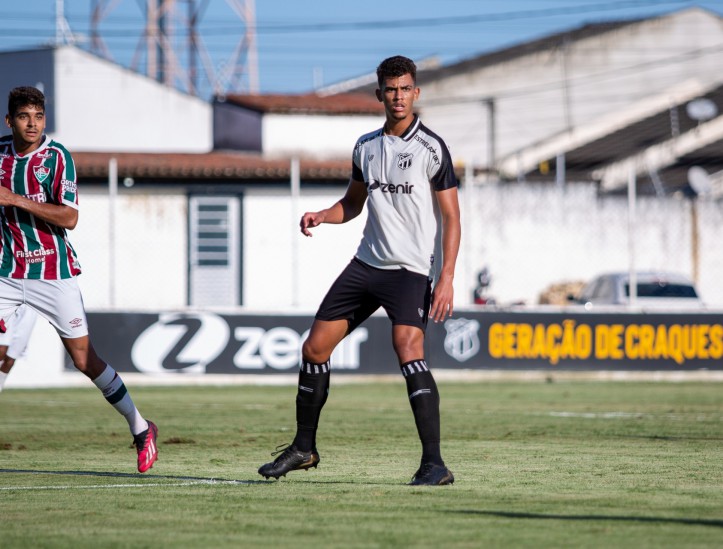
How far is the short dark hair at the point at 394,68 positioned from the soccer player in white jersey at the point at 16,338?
2631 millimetres

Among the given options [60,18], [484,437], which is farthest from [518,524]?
[60,18]

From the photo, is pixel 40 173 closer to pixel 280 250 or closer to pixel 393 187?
pixel 393 187

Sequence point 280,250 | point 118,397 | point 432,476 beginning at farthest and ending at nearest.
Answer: point 280,250 → point 118,397 → point 432,476

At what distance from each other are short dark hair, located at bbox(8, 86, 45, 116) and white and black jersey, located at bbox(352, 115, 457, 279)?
2.00 metres

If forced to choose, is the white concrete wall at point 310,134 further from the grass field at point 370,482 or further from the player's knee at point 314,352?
the player's knee at point 314,352

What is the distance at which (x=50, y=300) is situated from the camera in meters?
8.16

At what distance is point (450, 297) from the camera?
7.62 meters

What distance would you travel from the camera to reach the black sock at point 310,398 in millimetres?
7797

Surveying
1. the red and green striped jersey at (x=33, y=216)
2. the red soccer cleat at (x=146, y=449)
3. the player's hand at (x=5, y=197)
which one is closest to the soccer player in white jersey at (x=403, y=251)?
the red soccer cleat at (x=146, y=449)

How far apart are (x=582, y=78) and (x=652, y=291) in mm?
29509

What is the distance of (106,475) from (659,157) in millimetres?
40305

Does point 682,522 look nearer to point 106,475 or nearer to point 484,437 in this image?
point 106,475

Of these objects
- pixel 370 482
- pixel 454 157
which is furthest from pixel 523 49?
pixel 370 482

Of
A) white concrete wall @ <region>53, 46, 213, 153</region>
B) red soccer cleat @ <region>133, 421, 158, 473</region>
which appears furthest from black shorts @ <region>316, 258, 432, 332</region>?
white concrete wall @ <region>53, 46, 213, 153</region>
